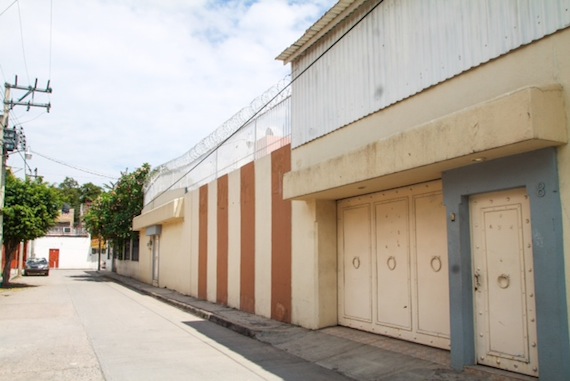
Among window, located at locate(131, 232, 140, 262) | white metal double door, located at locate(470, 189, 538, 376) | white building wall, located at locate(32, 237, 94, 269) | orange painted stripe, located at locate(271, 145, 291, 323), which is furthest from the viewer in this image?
white building wall, located at locate(32, 237, 94, 269)

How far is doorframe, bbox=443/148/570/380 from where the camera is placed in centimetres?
499

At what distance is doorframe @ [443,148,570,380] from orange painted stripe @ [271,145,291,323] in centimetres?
516

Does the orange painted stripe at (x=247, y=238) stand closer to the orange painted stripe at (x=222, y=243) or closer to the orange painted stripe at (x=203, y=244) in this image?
the orange painted stripe at (x=222, y=243)

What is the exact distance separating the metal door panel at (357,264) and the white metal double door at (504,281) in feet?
9.78

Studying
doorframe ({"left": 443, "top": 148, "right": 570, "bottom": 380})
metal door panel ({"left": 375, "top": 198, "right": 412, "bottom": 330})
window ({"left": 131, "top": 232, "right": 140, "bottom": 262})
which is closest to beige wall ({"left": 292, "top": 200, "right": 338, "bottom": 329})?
metal door panel ({"left": 375, "top": 198, "right": 412, "bottom": 330})

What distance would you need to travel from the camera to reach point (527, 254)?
5.67 meters

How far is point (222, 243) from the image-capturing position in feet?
51.0

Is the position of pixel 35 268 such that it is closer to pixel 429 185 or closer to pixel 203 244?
pixel 203 244

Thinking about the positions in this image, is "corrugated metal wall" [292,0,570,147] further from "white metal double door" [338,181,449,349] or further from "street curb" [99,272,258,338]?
"street curb" [99,272,258,338]

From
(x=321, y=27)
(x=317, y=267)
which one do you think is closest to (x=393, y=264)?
(x=317, y=267)

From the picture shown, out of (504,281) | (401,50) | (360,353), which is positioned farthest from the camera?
(360,353)

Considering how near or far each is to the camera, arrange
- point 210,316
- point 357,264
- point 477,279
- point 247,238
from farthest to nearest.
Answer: point 247,238 < point 210,316 < point 357,264 < point 477,279

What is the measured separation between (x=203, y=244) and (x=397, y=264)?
1042 centimetres

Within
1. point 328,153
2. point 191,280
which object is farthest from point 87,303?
point 328,153
